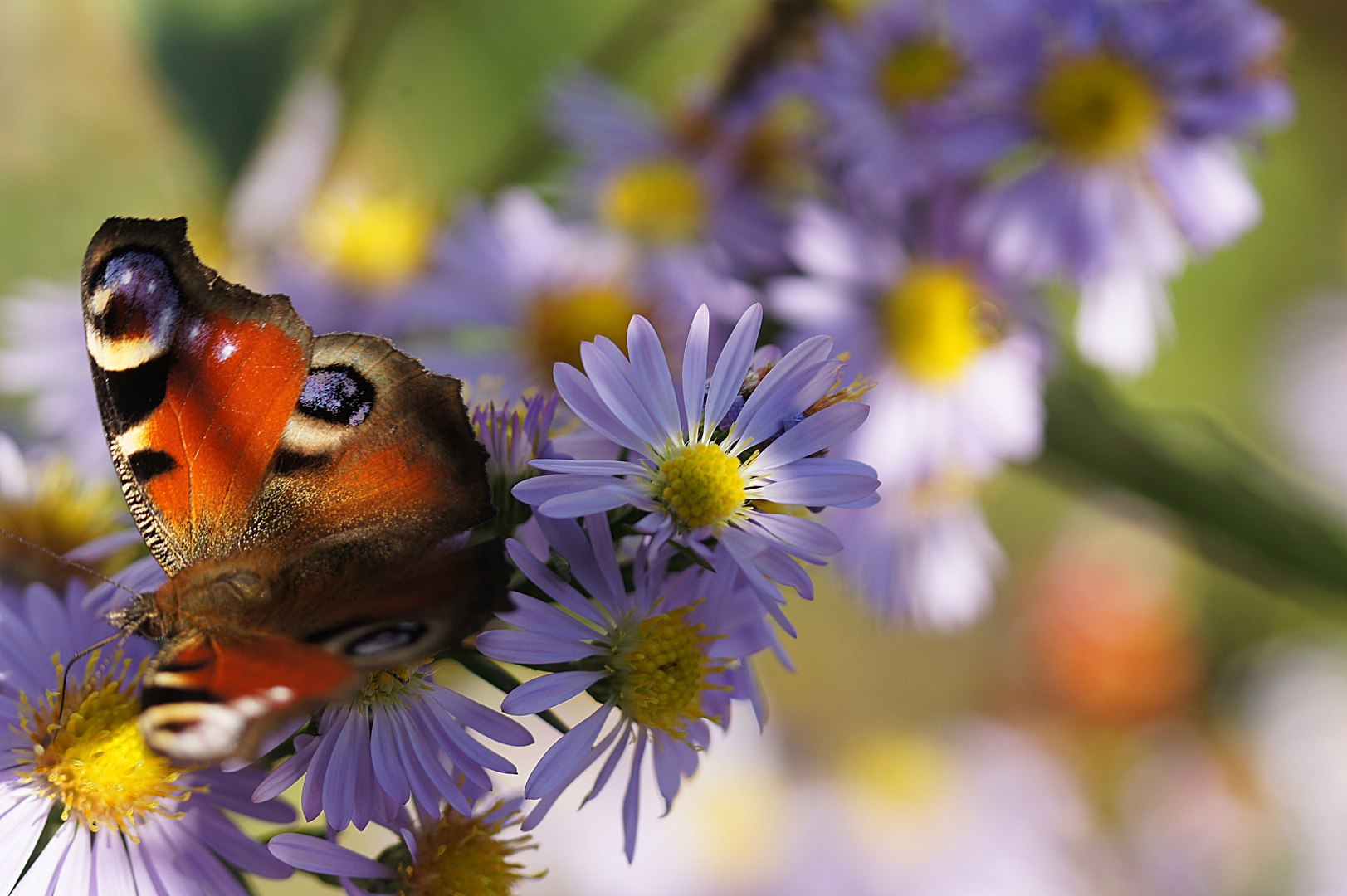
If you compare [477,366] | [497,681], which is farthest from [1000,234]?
[497,681]

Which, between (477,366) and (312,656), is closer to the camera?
(312,656)

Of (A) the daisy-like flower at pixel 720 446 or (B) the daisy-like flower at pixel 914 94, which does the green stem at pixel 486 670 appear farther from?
(B) the daisy-like flower at pixel 914 94

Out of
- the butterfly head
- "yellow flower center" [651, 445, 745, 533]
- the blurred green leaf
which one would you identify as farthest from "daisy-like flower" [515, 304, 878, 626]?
the blurred green leaf

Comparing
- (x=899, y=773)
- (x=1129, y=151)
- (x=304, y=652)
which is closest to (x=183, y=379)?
(x=304, y=652)

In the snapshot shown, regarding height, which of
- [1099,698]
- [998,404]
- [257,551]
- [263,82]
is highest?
[263,82]

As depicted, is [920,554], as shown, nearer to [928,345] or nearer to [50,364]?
[928,345]

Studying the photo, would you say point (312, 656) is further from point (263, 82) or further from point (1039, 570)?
point (1039, 570)

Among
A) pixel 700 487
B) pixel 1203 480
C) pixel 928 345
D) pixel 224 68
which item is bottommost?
pixel 700 487
